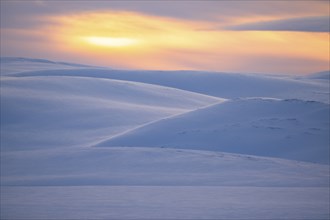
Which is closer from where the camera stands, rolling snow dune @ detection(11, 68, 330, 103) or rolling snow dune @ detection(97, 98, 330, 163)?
rolling snow dune @ detection(97, 98, 330, 163)

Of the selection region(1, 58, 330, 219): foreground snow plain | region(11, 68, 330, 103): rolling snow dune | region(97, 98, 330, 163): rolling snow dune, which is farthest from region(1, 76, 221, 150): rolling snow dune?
region(11, 68, 330, 103): rolling snow dune

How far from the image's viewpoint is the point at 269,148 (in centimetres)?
1497

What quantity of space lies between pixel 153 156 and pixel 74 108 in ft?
32.9

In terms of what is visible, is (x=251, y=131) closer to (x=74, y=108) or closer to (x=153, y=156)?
(x=153, y=156)

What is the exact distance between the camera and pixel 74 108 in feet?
73.4

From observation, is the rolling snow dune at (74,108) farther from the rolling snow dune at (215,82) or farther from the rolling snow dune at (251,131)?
the rolling snow dune at (215,82)

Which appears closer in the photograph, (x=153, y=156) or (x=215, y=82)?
(x=153, y=156)

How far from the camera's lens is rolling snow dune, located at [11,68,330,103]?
38469 mm

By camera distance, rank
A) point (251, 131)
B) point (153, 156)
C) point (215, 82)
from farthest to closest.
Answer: point (215, 82)
point (251, 131)
point (153, 156)

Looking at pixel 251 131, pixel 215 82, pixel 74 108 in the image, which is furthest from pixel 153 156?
pixel 215 82

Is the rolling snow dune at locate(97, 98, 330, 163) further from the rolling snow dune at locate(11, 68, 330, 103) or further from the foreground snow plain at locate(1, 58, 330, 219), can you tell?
the rolling snow dune at locate(11, 68, 330, 103)

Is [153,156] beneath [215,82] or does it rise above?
beneath

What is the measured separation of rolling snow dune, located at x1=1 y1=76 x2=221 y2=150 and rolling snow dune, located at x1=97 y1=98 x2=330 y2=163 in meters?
1.83

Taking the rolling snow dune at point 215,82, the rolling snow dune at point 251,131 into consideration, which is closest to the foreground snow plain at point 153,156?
the rolling snow dune at point 251,131
